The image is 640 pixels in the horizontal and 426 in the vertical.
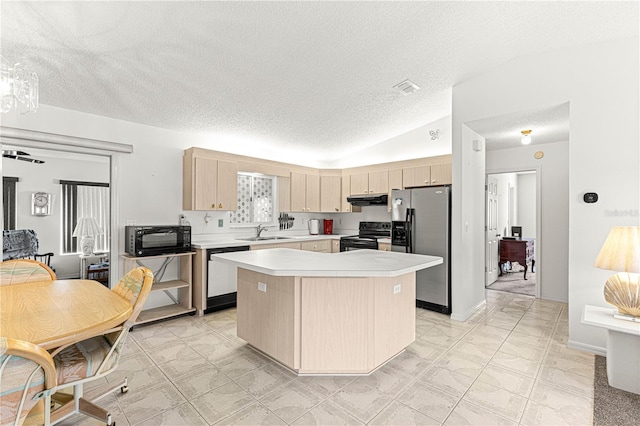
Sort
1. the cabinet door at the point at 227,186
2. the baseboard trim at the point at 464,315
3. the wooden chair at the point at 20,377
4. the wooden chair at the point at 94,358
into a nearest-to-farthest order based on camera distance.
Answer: the wooden chair at the point at 20,377
the wooden chair at the point at 94,358
the baseboard trim at the point at 464,315
the cabinet door at the point at 227,186

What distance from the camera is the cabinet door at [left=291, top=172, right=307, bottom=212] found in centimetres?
544

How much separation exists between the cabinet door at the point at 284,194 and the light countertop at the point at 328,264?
2.42 meters

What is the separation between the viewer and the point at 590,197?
283cm

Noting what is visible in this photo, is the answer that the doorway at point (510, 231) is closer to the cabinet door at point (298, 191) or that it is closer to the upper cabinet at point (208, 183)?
the cabinet door at point (298, 191)

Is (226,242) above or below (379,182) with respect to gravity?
below

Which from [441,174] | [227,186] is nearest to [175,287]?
[227,186]

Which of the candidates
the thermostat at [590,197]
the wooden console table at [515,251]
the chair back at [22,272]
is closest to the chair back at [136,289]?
the chair back at [22,272]

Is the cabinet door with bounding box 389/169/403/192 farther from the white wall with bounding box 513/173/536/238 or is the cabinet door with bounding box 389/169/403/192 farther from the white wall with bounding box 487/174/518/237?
A: the white wall with bounding box 513/173/536/238

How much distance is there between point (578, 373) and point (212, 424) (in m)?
2.89

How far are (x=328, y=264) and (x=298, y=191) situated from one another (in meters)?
3.29

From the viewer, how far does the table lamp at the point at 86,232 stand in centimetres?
448

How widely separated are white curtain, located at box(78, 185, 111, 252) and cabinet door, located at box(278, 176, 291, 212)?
2663 millimetres

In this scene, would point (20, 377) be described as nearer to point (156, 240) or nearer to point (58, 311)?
point (58, 311)

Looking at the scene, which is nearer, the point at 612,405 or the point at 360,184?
the point at 612,405
